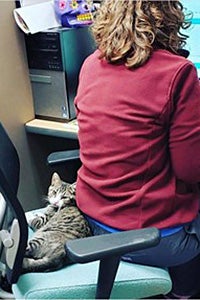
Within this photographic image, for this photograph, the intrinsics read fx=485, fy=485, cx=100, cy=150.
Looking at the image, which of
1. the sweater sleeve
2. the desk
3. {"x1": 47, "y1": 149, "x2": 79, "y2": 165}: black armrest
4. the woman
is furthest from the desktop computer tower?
the sweater sleeve

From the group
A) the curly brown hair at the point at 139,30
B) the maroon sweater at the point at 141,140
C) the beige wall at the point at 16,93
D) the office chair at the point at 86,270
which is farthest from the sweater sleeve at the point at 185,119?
the beige wall at the point at 16,93

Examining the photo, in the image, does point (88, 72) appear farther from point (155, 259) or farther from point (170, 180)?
point (155, 259)

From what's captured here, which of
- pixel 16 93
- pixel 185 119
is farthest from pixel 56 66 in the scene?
pixel 185 119

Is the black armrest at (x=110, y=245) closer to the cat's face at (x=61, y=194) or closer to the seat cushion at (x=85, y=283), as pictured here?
the seat cushion at (x=85, y=283)

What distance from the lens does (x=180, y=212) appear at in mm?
1302

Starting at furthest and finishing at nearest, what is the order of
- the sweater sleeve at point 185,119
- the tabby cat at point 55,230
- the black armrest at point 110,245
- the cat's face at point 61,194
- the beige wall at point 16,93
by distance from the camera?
the beige wall at point 16,93
the cat's face at point 61,194
the tabby cat at point 55,230
the sweater sleeve at point 185,119
the black armrest at point 110,245

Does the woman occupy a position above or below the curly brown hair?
below

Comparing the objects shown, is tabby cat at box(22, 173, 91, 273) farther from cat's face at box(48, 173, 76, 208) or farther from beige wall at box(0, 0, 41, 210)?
beige wall at box(0, 0, 41, 210)

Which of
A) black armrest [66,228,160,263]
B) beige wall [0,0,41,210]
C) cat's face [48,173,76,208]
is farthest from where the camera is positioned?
beige wall [0,0,41,210]

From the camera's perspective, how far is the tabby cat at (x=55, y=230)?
127 centimetres

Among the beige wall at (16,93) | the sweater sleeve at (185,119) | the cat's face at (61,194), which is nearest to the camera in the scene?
the sweater sleeve at (185,119)

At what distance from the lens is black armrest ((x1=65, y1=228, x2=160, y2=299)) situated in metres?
1.06

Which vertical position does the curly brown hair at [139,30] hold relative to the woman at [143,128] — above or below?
above

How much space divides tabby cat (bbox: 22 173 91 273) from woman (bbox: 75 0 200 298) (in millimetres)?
69
